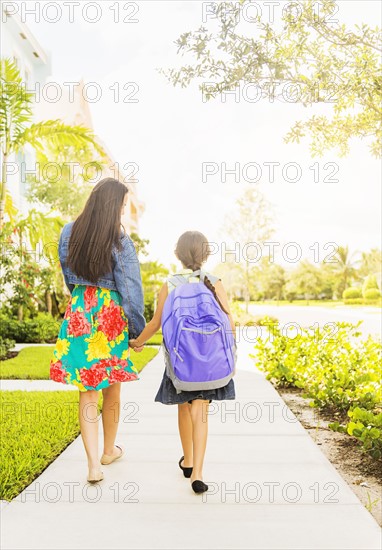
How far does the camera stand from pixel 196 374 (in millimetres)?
3641

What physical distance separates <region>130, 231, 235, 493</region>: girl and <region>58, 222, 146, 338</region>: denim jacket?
11cm

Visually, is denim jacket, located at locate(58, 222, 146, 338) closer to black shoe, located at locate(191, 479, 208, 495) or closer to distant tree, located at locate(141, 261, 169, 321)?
black shoe, located at locate(191, 479, 208, 495)

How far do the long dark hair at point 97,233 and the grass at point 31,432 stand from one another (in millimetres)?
1403

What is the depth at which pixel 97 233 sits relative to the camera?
12.8 ft

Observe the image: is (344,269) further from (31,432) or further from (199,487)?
(199,487)

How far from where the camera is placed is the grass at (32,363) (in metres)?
8.97

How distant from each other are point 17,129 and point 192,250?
9.71m

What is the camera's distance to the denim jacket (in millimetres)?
3910

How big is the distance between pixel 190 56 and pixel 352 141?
7.43ft

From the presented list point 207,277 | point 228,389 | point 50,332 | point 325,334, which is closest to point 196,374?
point 228,389

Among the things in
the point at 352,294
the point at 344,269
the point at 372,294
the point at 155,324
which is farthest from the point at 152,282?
the point at 344,269

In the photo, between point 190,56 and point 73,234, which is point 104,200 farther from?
point 190,56

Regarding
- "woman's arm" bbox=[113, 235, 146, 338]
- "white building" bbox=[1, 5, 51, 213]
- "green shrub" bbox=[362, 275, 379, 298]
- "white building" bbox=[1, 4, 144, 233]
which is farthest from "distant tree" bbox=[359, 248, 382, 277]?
"woman's arm" bbox=[113, 235, 146, 338]

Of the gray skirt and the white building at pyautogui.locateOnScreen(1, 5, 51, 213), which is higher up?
the white building at pyautogui.locateOnScreen(1, 5, 51, 213)
